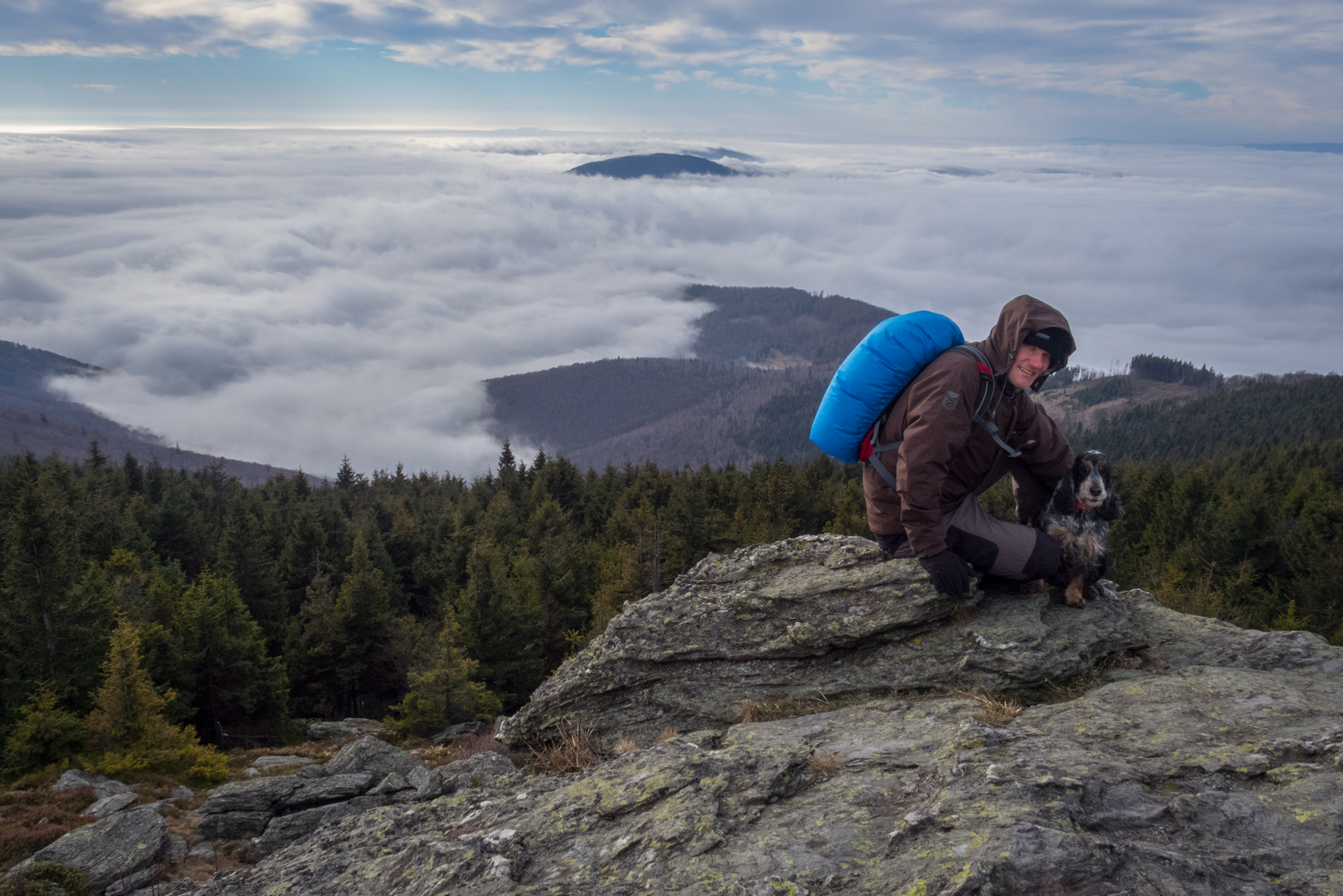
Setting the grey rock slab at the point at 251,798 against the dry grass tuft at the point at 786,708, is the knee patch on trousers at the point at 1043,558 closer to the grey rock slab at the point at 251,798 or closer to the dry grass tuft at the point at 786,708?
the dry grass tuft at the point at 786,708

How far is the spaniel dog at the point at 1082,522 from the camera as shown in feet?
26.9

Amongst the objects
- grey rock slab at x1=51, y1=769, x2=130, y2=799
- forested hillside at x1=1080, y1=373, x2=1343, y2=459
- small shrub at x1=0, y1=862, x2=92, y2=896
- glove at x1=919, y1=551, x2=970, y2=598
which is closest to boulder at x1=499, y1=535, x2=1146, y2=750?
glove at x1=919, y1=551, x2=970, y2=598

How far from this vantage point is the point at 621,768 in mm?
6523

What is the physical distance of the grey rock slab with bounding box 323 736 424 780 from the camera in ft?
49.1

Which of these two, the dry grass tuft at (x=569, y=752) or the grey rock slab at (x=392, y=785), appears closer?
the dry grass tuft at (x=569, y=752)

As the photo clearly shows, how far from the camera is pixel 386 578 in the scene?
169 feet

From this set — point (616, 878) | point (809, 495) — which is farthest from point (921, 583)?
point (809, 495)

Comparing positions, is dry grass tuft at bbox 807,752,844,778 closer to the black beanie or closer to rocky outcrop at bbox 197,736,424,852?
the black beanie

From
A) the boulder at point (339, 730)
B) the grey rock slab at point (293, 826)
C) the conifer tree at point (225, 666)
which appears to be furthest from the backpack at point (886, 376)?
the conifer tree at point (225, 666)

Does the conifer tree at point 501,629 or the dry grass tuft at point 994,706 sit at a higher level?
the dry grass tuft at point 994,706

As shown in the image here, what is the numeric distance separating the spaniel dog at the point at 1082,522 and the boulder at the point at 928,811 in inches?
47.3

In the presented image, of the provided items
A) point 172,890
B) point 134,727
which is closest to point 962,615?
point 172,890

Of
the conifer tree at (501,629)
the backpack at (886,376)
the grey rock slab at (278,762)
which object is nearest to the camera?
the backpack at (886,376)

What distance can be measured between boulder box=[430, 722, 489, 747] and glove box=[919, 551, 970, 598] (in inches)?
1030
